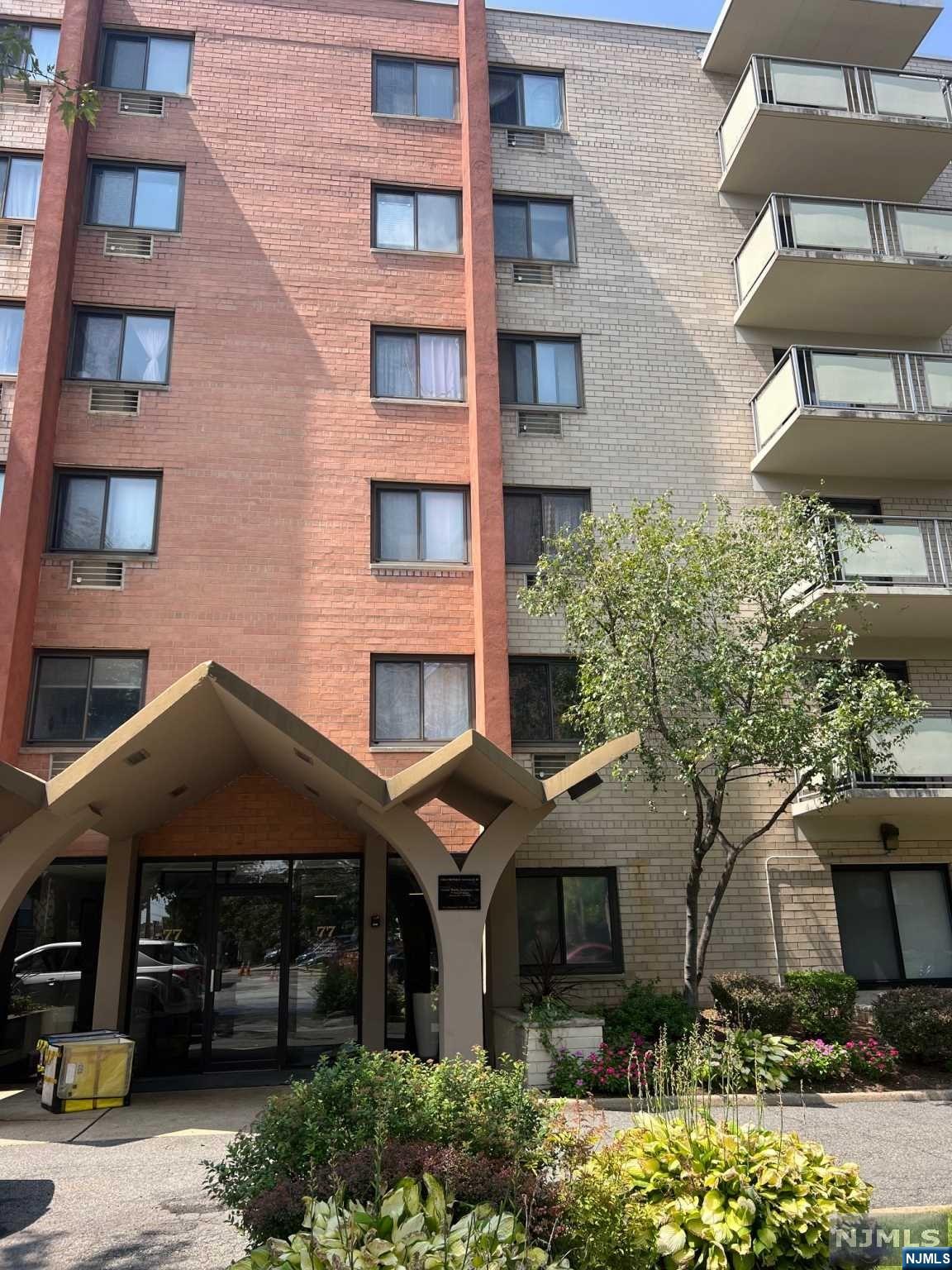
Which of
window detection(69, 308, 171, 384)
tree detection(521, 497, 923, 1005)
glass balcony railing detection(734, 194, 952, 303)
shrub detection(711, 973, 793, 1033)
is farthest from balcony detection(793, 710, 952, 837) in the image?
window detection(69, 308, 171, 384)

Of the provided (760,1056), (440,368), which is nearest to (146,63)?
(440,368)

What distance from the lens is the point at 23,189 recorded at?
16.9m

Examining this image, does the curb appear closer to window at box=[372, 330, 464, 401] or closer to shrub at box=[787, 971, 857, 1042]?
shrub at box=[787, 971, 857, 1042]

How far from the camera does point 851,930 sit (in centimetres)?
1573

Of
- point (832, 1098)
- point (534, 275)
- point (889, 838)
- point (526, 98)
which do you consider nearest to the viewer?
point (832, 1098)

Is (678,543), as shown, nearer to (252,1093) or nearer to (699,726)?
(699,726)

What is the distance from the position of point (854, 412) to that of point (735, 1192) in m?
13.4

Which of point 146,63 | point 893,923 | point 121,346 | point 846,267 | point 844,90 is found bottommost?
point 893,923

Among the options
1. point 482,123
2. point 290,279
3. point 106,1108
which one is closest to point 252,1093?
point 106,1108

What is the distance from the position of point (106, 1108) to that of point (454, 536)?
9.62 m

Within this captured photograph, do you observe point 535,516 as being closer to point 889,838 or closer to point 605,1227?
point 889,838

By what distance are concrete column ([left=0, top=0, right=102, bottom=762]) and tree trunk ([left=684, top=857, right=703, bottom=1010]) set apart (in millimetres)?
9755

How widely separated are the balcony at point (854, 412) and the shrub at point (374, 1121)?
42.6ft

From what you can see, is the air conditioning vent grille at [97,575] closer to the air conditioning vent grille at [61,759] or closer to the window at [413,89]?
the air conditioning vent grille at [61,759]
